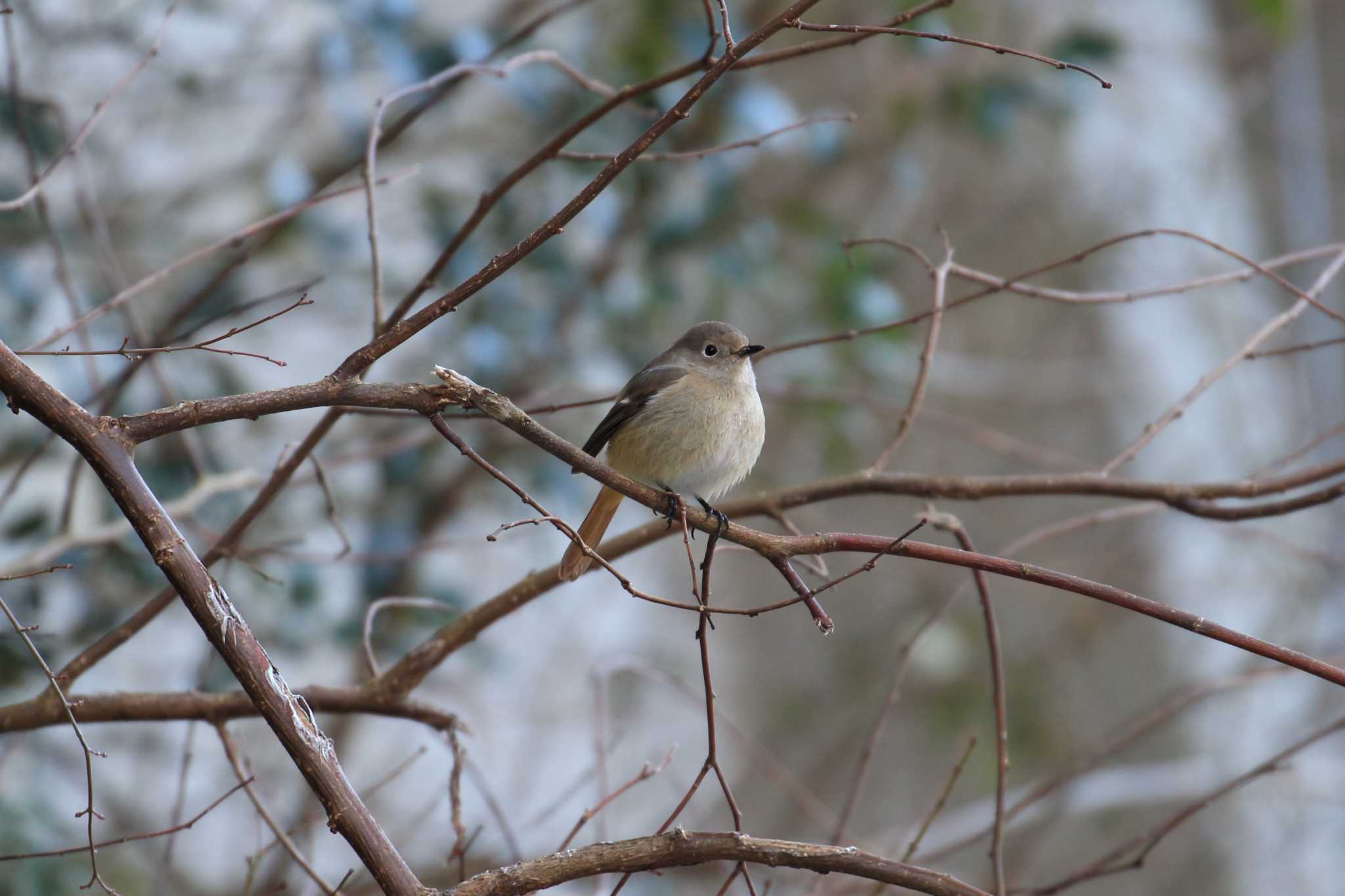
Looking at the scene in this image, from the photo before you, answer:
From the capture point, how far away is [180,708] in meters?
2.02

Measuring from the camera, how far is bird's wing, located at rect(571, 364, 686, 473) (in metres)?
2.91

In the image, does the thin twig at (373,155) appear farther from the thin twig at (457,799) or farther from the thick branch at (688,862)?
the thick branch at (688,862)

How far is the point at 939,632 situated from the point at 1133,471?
172 centimetres

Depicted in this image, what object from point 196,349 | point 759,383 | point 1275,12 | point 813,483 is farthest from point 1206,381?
point 1275,12

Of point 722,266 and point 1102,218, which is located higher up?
point 1102,218

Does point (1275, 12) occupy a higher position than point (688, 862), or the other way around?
point (1275, 12)

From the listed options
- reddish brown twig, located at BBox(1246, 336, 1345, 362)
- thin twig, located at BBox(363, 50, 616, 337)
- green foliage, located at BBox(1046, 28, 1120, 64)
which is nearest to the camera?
reddish brown twig, located at BBox(1246, 336, 1345, 362)

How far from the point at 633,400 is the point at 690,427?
0.73ft

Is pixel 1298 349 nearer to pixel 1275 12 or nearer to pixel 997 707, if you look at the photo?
pixel 997 707

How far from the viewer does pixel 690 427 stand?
279 cm

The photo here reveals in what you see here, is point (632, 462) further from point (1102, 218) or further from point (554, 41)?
point (1102, 218)

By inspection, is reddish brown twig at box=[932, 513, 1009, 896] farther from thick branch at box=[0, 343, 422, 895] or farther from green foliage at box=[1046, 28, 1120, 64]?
green foliage at box=[1046, 28, 1120, 64]

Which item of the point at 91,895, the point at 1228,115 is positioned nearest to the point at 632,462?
the point at 91,895

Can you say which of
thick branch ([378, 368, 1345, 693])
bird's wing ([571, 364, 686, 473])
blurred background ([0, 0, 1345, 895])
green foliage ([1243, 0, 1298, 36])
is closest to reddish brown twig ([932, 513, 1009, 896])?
thick branch ([378, 368, 1345, 693])
